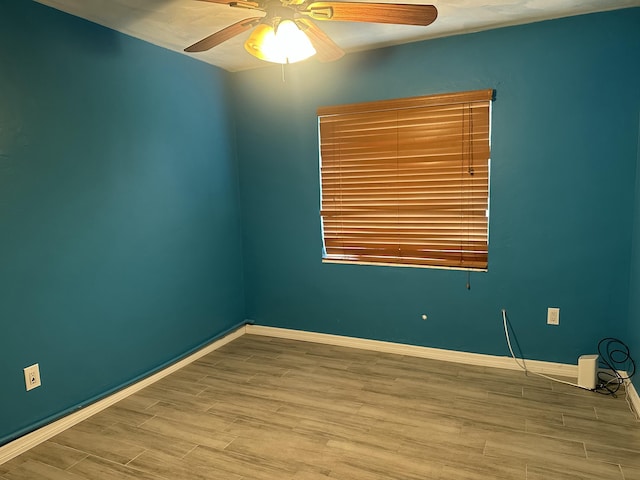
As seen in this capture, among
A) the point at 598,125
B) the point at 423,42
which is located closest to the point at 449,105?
the point at 423,42

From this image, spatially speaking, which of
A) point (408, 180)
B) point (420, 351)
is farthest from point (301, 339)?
point (408, 180)

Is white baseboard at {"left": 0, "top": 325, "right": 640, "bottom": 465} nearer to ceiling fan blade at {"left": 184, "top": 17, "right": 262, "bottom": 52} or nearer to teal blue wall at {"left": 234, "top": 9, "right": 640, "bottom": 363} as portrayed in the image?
teal blue wall at {"left": 234, "top": 9, "right": 640, "bottom": 363}

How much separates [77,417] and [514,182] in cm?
309

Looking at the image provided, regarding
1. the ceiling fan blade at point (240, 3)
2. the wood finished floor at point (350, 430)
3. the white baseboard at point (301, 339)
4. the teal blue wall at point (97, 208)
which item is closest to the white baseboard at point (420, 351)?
the white baseboard at point (301, 339)

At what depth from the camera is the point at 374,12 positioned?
192 centimetres

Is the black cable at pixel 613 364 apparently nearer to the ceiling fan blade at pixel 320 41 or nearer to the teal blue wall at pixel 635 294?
the teal blue wall at pixel 635 294

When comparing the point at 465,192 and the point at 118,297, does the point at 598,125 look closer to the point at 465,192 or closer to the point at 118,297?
the point at 465,192

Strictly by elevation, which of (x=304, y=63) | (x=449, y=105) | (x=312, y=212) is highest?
(x=304, y=63)

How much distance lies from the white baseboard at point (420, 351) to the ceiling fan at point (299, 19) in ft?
7.57

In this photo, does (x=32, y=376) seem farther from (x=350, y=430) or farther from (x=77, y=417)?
(x=350, y=430)

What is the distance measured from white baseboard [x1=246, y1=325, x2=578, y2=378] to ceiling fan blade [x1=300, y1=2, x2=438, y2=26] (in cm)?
233

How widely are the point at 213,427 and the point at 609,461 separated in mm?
2015

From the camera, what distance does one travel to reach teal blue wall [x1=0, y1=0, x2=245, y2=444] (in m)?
2.35

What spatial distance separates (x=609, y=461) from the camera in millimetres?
2154
